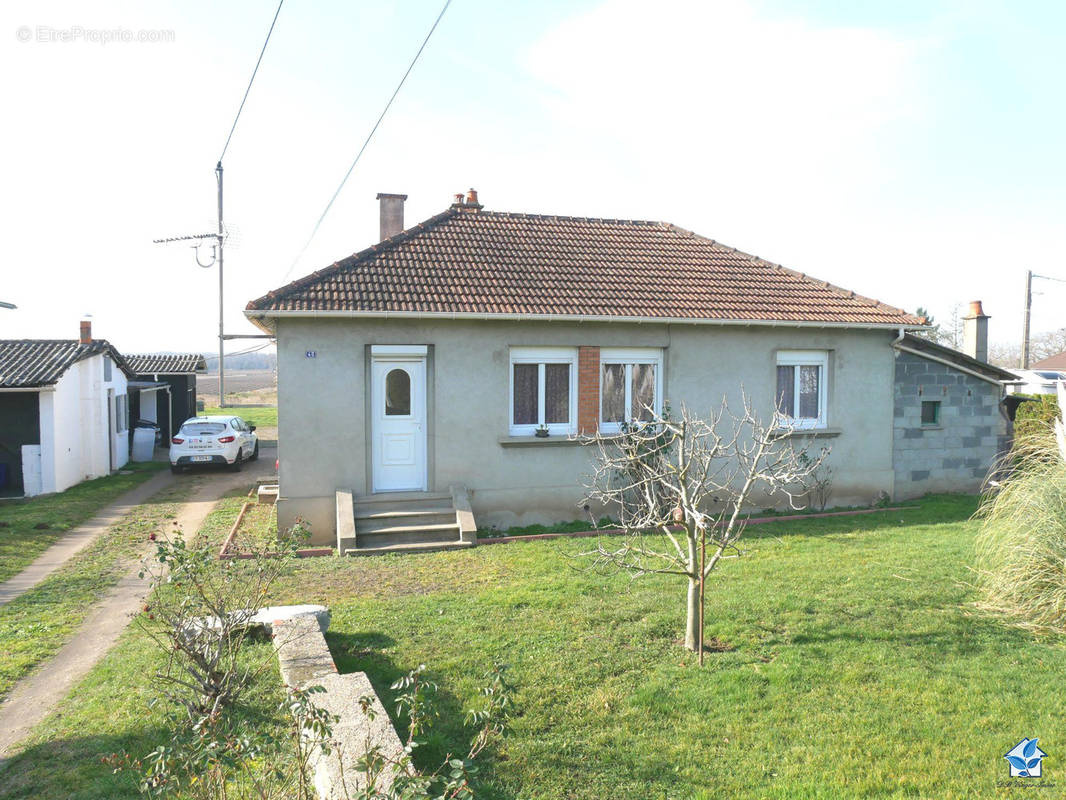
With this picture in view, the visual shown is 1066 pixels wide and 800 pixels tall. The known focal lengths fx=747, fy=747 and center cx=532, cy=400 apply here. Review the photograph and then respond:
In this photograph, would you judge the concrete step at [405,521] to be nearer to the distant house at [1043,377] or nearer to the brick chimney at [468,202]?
the brick chimney at [468,202]

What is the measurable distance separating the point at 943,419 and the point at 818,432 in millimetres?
3249

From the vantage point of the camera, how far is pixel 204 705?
493 cm

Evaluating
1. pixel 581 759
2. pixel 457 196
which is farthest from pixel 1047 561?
pixel 457 196

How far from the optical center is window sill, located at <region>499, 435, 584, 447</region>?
12.1 metres

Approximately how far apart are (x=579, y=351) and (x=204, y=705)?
8659mm

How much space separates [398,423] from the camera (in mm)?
11969

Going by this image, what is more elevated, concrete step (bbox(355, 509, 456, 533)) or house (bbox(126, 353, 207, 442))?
house (bbox(126, 353, 207, 442))

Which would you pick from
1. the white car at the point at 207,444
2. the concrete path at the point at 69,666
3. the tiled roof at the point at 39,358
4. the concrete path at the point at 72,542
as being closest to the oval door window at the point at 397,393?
the concrete path at the point at 69,666

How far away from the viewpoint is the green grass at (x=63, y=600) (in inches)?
279

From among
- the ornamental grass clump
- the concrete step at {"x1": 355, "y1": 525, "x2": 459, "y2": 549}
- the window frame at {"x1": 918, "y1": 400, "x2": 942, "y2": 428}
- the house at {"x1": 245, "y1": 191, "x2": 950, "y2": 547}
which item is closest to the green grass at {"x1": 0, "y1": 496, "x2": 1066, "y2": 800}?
the ornamental grass clump

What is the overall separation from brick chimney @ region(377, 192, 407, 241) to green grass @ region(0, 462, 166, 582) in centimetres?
812

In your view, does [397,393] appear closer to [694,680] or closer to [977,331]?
[694,680]

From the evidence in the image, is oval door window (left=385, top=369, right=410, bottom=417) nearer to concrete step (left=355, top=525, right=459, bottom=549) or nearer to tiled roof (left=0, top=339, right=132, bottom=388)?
concrete step (left=355, top=525, right=459, bottom=549)

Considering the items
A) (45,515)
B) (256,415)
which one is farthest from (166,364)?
(45,515)
